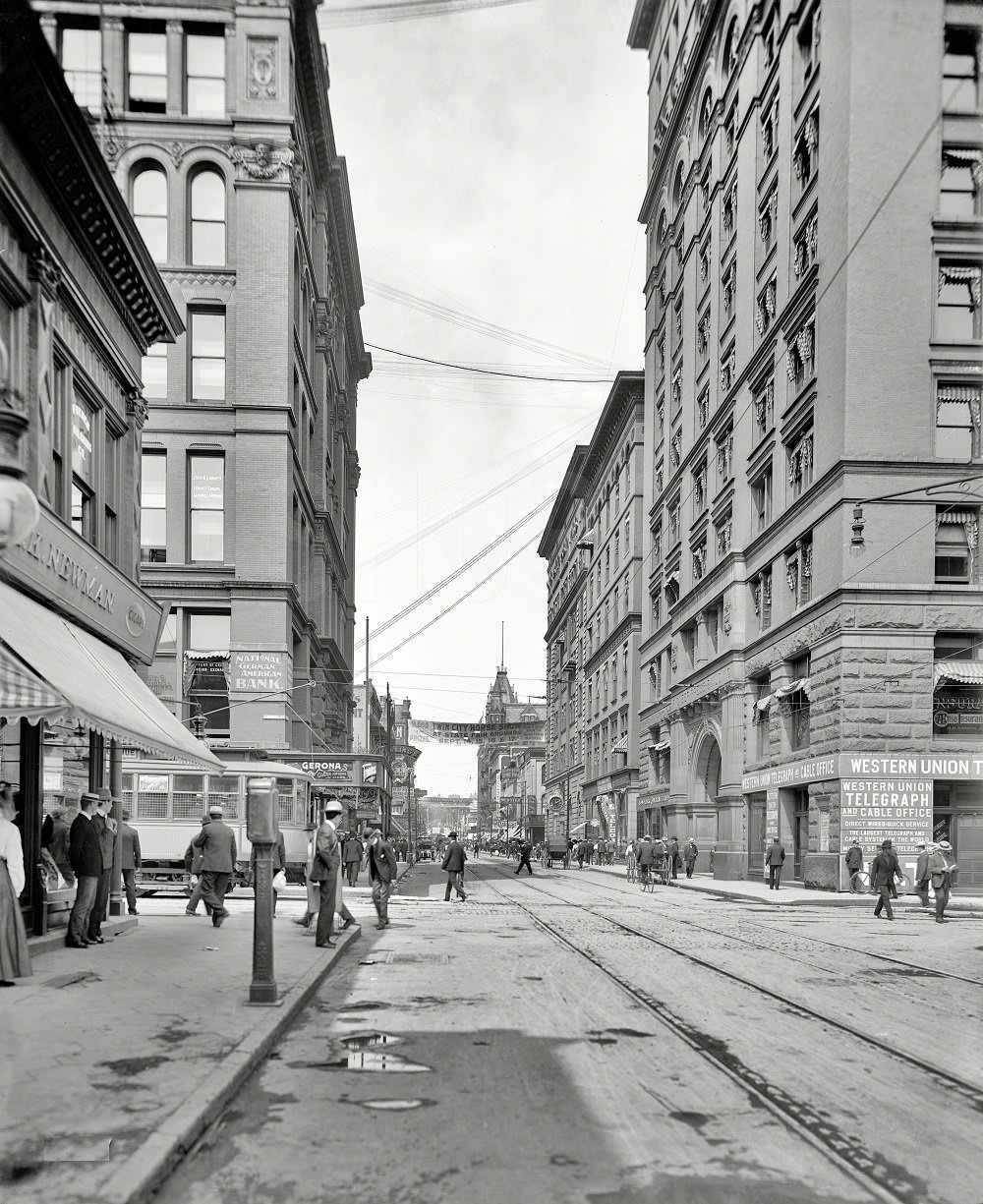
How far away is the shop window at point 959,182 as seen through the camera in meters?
31.2

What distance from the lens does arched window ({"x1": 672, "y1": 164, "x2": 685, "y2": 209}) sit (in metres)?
54.2

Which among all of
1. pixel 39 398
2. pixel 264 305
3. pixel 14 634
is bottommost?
pixel 14 634

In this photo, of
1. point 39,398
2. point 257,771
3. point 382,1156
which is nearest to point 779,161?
point 257,771

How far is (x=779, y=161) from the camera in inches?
1486

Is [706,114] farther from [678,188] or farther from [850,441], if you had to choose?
[850,441]

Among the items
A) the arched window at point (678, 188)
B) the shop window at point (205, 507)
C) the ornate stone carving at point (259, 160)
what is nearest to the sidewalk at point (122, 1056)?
the shop window at point (205, 507)

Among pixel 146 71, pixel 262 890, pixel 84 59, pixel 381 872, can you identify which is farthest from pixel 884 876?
pixel 146 71

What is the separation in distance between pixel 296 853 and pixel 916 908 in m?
15.3

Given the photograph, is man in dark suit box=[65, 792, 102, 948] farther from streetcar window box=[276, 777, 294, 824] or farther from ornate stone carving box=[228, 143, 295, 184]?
ornate stone carving box=[228, 143, 295, 184]

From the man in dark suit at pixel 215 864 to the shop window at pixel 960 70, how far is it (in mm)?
25987

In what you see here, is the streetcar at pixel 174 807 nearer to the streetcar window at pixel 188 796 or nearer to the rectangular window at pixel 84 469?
the streetcar window at pixel 188 796

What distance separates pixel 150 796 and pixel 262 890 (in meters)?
19.1

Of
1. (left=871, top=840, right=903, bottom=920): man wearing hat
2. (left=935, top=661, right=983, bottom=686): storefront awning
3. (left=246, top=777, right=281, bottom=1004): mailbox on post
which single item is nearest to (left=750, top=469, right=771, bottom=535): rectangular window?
(left=935, top=661, right=983, bottom=686): storefront awning

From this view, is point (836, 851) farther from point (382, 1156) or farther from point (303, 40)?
point (303, 40)
